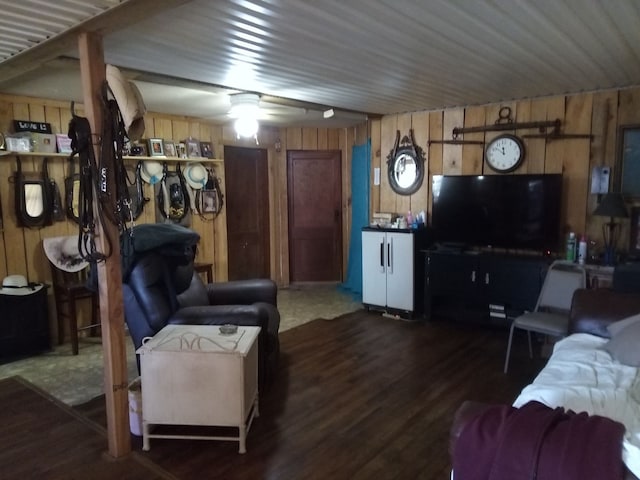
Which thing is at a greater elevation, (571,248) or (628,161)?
(628,161)

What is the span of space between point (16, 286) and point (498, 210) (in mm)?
4147

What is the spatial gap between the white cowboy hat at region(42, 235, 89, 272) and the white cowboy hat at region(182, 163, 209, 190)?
1343 mm

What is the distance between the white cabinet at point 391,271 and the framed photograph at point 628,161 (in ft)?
5.77

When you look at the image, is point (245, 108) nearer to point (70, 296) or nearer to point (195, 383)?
point (70, 296)

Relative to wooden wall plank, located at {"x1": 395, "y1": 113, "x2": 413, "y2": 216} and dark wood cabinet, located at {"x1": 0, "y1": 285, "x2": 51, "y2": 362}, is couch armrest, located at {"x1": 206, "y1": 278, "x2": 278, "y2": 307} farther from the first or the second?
wooden wall plank, located at {"x1": 395, "y1": 113, "x2": 413, "y2": 216}

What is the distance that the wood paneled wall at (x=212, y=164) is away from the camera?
3.88m

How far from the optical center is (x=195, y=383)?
238 centimetres

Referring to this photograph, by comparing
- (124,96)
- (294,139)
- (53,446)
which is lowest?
(53,446)

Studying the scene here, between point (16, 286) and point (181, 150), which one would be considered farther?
point (181, 150)

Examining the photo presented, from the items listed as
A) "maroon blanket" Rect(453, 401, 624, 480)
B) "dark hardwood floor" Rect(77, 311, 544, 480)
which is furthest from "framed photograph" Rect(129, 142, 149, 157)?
"maroon blanket" Rect(453, 401, 624, 480)

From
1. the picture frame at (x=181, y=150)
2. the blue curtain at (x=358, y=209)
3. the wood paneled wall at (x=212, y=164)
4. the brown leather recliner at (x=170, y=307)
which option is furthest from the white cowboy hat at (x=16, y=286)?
the blue curtain at (x=358, y=209)

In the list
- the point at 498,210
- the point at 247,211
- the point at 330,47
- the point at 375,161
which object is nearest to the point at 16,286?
the point at 247,211

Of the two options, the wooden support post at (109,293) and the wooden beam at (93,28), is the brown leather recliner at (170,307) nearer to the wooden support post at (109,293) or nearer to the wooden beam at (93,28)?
the wooden support post at (109,293)

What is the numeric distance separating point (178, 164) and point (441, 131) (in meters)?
2.79
